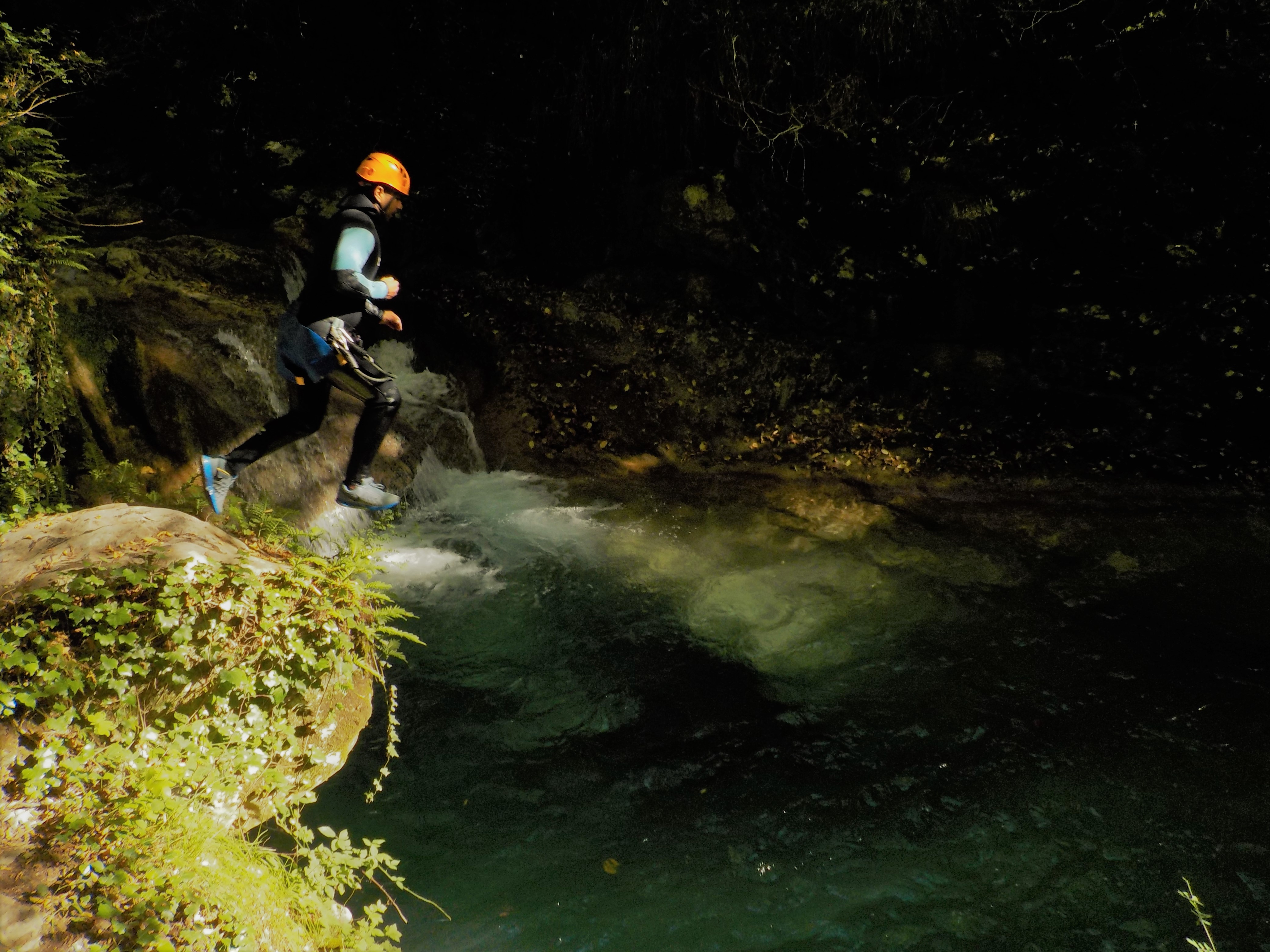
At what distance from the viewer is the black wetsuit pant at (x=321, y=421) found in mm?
4836

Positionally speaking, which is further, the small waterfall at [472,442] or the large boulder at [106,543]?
the small waterfall at [472,442]

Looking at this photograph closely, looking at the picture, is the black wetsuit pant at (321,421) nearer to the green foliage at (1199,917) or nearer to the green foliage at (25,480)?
the green foliage at (25,480)

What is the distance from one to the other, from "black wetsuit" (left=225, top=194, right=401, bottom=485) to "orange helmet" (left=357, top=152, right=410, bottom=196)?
0.42ft

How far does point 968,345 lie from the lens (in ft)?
25.6

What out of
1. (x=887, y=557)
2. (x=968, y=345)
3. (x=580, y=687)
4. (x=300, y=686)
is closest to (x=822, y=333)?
(x=968, y=345)

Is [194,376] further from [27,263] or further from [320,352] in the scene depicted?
[320,352]

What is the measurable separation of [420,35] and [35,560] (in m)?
6.97

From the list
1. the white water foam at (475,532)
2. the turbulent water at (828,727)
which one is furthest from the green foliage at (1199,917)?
the white water foam at (475,532)

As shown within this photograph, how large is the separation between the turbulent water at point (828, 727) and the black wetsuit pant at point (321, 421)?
Result: 156cm

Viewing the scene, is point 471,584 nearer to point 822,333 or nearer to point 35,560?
point 35,560

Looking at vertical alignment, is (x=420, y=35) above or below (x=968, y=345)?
above

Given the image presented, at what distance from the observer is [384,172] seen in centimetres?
459

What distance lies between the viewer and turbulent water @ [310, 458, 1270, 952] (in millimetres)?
3613

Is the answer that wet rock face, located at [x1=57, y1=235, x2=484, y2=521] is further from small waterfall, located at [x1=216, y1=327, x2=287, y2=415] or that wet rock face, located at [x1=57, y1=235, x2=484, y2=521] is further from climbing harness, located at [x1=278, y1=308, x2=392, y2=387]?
climbing harness, located at [x1=278, y1=308, x2=392, y2=387]
